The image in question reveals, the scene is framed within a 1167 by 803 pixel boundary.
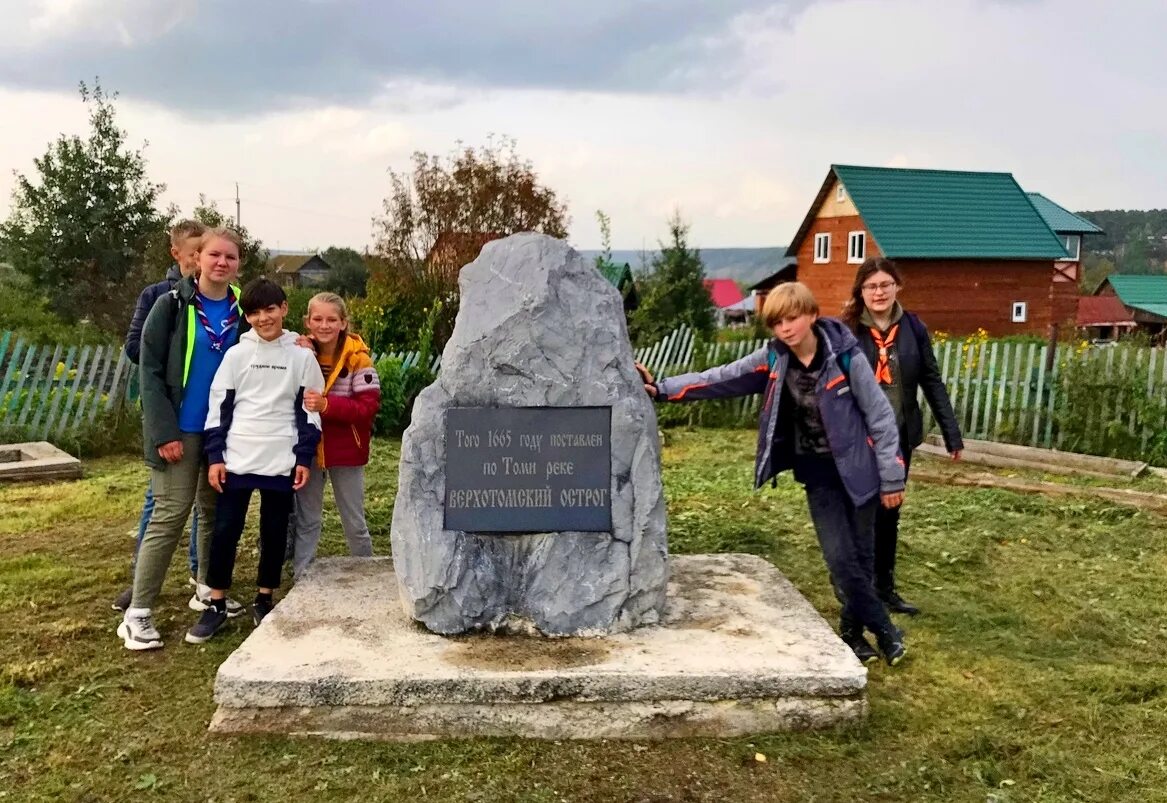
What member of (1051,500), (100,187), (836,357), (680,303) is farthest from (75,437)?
(680,303)

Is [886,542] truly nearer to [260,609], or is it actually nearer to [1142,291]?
[260,609]

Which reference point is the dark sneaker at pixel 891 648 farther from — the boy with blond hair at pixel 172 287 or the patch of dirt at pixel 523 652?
the boy with blond hair at pixel 172 287

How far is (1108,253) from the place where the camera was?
75.0 metres

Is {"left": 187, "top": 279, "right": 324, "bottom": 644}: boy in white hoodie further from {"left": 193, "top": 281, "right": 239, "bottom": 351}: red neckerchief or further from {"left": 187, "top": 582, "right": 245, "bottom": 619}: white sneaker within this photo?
{"left": 187, "top": 582, "right": 245, "bottom": 619}: white sneaker

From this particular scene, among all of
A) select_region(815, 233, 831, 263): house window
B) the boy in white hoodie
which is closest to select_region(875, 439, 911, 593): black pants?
the boy in white hoodie

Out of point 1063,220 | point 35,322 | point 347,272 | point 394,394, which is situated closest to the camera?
point 394,394

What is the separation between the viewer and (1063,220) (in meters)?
32.6

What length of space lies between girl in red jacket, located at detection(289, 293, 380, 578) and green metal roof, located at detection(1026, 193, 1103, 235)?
102 ft

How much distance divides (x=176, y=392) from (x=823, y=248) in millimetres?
28636

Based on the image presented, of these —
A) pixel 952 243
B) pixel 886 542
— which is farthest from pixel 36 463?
pixel 952 243

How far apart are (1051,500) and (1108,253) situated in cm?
7893

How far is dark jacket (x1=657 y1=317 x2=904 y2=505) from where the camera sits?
145 inches

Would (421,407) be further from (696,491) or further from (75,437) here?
(75,437)

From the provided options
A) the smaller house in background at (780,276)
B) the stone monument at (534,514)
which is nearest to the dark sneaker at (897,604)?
the stone monument at (534,514)
